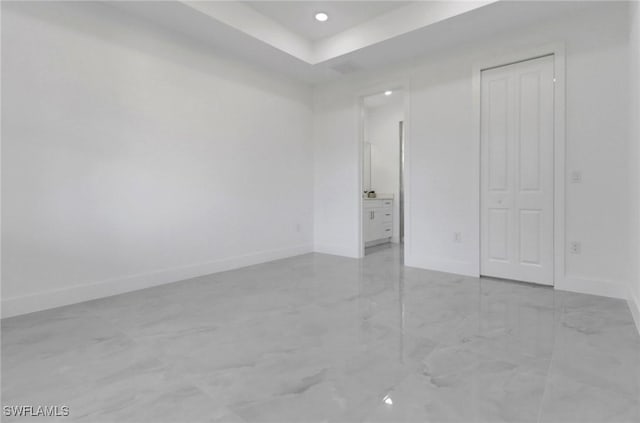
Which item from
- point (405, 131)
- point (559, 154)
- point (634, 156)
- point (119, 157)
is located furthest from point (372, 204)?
point (119, 157)

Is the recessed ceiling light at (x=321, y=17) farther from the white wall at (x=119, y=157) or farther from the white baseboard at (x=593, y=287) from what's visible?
the white baseboard at (x=593, y=287)

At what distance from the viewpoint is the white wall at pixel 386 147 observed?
6324 mm

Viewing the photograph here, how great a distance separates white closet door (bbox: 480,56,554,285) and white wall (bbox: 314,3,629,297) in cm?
14

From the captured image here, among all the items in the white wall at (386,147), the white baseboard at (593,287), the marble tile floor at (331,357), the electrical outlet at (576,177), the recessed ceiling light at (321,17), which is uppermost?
the recessed ceiling light at (321,17)

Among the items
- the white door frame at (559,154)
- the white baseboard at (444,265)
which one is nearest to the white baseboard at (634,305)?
the white door frame at (559,154)

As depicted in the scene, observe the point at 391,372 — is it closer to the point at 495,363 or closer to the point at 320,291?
the point at 495,363

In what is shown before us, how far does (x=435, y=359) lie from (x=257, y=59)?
383cm

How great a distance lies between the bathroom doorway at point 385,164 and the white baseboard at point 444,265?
5.20 feet

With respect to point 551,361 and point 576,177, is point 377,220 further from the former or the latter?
point 551,361

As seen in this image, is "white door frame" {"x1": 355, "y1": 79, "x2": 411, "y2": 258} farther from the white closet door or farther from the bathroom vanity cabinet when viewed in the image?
the white closet door

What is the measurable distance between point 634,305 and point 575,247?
753 millimetres

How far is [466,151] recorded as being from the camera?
364 centimetres

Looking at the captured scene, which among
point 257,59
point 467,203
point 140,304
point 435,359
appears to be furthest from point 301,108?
point 435,359

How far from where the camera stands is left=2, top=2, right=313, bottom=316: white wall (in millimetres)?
2492
